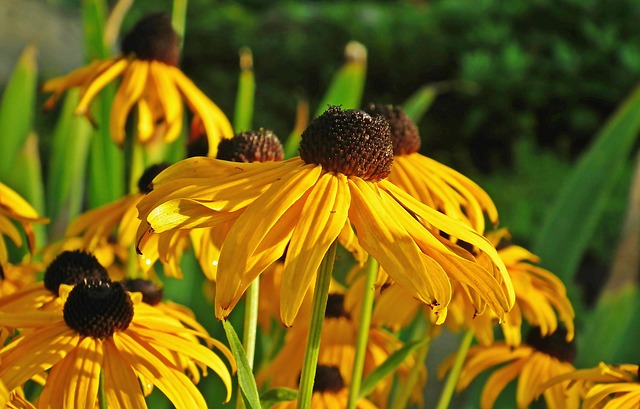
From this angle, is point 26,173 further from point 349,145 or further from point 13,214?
point 349,145

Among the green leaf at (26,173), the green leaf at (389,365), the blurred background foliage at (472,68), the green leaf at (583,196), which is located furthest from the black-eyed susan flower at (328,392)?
the blurred background foliage at (472,68)

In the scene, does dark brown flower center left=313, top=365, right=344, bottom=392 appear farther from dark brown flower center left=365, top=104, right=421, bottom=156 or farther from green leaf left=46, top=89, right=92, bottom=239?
green leaf left=46, top=89, right=92, bottom=239

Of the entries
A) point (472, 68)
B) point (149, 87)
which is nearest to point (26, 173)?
point (149, 87)

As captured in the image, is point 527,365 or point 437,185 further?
point 527,365

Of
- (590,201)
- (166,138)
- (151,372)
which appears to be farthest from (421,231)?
(590,201)

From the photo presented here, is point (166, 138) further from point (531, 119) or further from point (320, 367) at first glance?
point (531, 119)

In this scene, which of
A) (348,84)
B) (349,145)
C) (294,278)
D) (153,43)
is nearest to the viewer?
(294,278)
